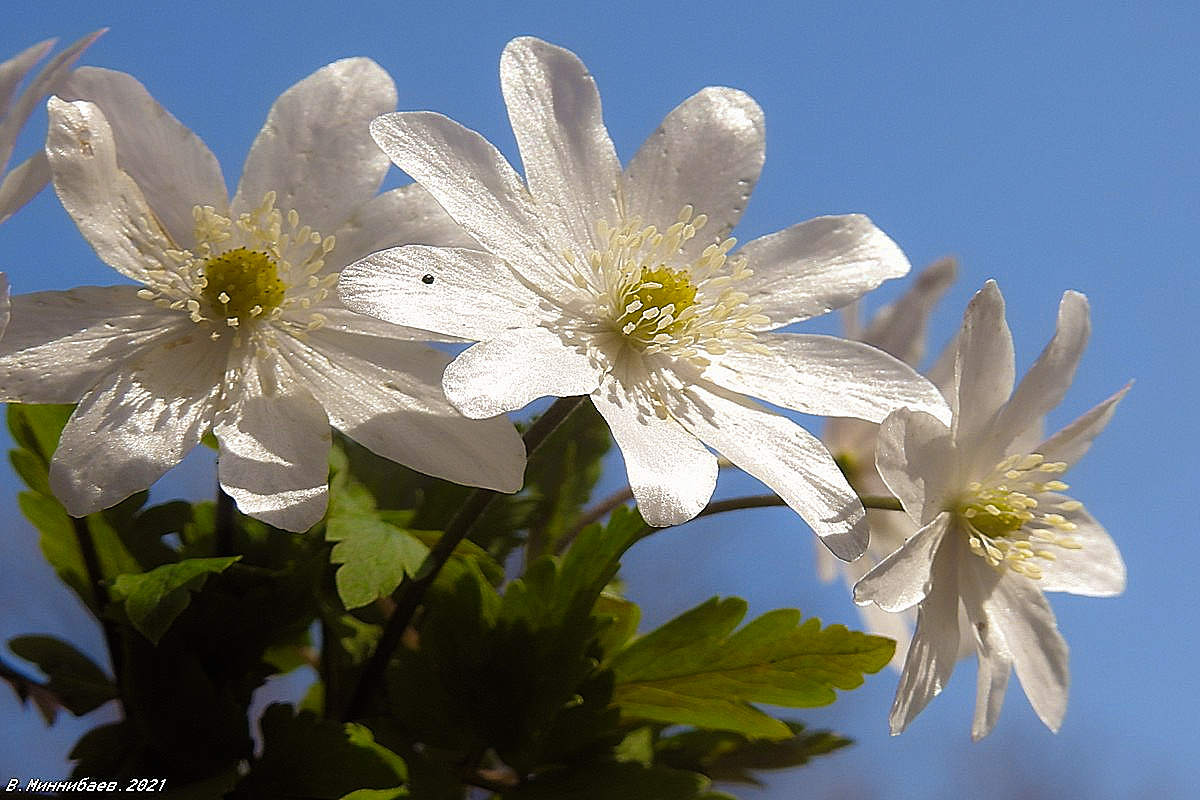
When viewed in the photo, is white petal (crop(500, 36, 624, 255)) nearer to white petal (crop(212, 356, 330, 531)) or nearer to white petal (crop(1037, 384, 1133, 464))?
white petal (crop(212, 356, 330, 531))

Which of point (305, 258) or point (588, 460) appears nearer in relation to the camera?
point (305, 258)

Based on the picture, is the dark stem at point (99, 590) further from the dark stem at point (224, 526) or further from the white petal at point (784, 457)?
the white petal at point (784, 457)

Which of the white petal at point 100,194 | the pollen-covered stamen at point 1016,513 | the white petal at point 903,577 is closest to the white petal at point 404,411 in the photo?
A: the white petal at point 100,194

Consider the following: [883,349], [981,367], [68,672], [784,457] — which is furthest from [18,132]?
[883,349]

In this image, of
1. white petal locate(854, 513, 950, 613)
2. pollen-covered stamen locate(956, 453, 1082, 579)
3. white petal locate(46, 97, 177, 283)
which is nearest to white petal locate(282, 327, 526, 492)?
white petal locate(46, 97, 177, 283)

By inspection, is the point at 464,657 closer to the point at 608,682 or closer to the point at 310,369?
the point at 608,682

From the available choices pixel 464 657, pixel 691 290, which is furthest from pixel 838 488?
pixel 464 657
